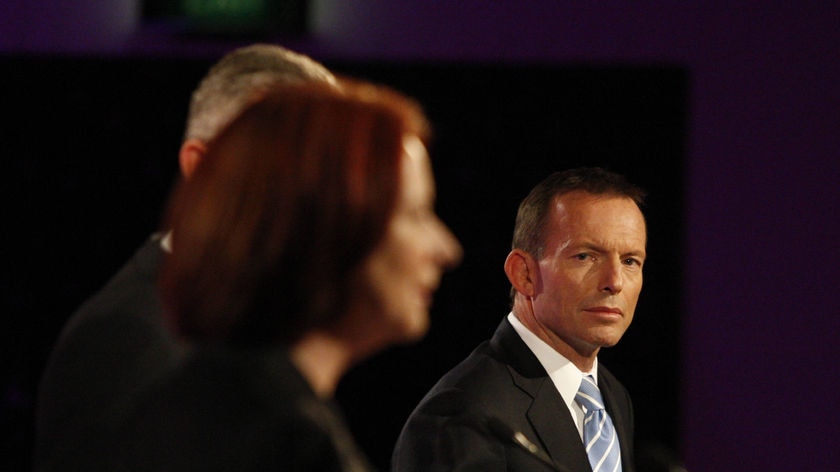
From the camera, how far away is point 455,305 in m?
3.50

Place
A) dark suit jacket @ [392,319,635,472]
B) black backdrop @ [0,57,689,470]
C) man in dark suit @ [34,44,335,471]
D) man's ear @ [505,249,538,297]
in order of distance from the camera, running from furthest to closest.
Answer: black backdrop @ [0,57,689,470] < man's ear @ [505,249,538,297] < dark suit jacket @ [392,319,635,472] < man in dark suit @ [34,44,335,471]

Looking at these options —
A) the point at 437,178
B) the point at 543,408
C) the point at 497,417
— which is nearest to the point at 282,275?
the point at 497,417

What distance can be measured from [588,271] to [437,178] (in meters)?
1.27

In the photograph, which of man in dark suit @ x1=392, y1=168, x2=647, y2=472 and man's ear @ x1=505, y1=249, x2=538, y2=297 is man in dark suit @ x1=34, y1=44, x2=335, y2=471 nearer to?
man in dark suit @ x1=392, y1=168, x2=647, y2=472

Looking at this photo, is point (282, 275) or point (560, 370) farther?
point (560, 370)

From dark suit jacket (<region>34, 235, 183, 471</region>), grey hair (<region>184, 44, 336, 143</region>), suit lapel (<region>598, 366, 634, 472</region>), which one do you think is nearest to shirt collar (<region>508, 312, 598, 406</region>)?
suit lapel (<region>598, 366, 634, 472</region>)

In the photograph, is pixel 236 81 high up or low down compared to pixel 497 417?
up

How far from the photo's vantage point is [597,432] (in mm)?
2207

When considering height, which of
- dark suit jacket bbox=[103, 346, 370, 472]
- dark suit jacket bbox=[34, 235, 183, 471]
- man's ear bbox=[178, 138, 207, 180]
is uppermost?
dark suit jacket bbox=[103, 346, 370, 472]

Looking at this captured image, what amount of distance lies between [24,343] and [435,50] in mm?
1673

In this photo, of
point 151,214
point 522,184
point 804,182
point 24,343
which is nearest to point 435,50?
point 522,184

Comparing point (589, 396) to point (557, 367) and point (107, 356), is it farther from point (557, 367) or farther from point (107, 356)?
point (107, 356)

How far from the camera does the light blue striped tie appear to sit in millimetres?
2160

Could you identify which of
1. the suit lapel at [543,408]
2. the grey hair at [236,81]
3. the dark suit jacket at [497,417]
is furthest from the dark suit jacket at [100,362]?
the suit lapel at [543,408]
